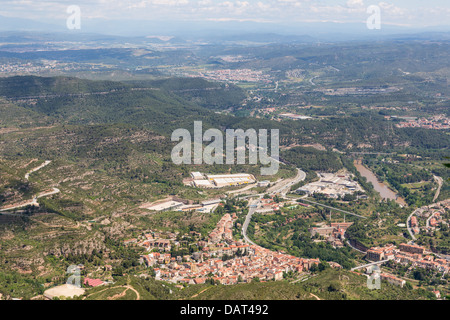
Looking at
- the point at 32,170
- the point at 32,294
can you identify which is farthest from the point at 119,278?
the point at 32,170

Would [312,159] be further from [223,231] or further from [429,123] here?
[429,123]

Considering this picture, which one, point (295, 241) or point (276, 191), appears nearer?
point (295, 241)

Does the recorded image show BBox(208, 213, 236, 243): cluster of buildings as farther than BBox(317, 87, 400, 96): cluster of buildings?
No

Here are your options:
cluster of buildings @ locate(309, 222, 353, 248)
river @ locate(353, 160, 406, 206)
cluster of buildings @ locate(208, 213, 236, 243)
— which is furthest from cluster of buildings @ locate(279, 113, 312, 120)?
cluster of buildings @ locate(208, 213, 236, 243)

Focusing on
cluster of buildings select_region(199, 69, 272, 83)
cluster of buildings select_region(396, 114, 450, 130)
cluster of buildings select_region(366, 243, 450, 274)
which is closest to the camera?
cluster of buildings select_region(366, 243, 450, 274)

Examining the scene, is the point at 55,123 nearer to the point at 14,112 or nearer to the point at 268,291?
the point at 14,112

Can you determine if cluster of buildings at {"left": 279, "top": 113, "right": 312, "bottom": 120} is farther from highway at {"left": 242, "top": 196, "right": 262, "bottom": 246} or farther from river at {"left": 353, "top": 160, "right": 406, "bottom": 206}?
highway at {"left": 242, "top": 196, "right": 262, "bottom": 246}

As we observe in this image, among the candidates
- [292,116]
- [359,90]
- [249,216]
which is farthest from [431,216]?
[359,90]
